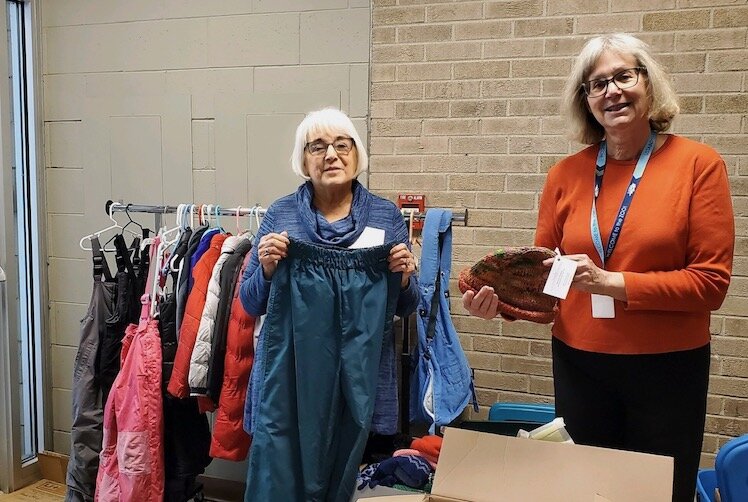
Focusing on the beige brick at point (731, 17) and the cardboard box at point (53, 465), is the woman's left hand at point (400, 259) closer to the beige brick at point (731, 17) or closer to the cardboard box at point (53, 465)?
the beige brick at point (731, 17)

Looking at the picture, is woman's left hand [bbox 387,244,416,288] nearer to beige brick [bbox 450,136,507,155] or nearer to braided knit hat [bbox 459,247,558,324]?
braided knit hat [bbox 459,247,558,324]

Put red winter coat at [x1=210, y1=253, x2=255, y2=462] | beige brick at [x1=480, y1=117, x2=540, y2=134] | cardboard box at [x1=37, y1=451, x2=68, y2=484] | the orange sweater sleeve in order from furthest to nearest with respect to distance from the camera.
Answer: cardboard box at [x1=37, y1=451, x2=68, y2=484], beige brick at [x1=480, y1=117, x2=540, y2=134], red winter coat at [x1=210, y1=253, x2=255, y2=462], the orange sweater sleeve

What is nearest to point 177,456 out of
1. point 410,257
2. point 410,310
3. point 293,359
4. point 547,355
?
point 293,359

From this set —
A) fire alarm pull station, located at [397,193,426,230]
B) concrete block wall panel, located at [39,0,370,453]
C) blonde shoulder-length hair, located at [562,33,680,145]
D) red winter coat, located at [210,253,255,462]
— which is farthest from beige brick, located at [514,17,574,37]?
red winter coat, located at [210,253,255,462]

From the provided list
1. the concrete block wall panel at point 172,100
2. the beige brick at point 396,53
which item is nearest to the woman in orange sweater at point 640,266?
the beige brick at point 396,53

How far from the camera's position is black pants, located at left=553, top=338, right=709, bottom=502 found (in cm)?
143

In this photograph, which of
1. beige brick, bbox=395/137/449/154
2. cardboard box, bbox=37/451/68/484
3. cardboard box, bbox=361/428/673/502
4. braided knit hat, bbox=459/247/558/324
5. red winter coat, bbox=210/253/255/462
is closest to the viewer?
cardboard box, bbox=361/428/673/502

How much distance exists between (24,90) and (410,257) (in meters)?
2.23

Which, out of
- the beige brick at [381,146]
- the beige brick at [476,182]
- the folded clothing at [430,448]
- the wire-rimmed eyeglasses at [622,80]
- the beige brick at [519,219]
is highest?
the wire-rimmed eyeglasses at [622,80]

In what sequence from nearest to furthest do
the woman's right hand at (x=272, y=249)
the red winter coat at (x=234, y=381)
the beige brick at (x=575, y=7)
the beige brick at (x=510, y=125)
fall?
the woman's right hand at (x=272, y=249) → the red winter coat at (x=234, y=381) → the beige brick at (x=575, y=7) → the beige brick at (x=510, y=125)

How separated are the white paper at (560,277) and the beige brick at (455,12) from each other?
141 centimetres

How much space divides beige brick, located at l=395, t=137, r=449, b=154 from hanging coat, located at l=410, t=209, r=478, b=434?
0.45 metres

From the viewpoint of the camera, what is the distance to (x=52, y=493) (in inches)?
116

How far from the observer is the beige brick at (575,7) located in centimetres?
233
